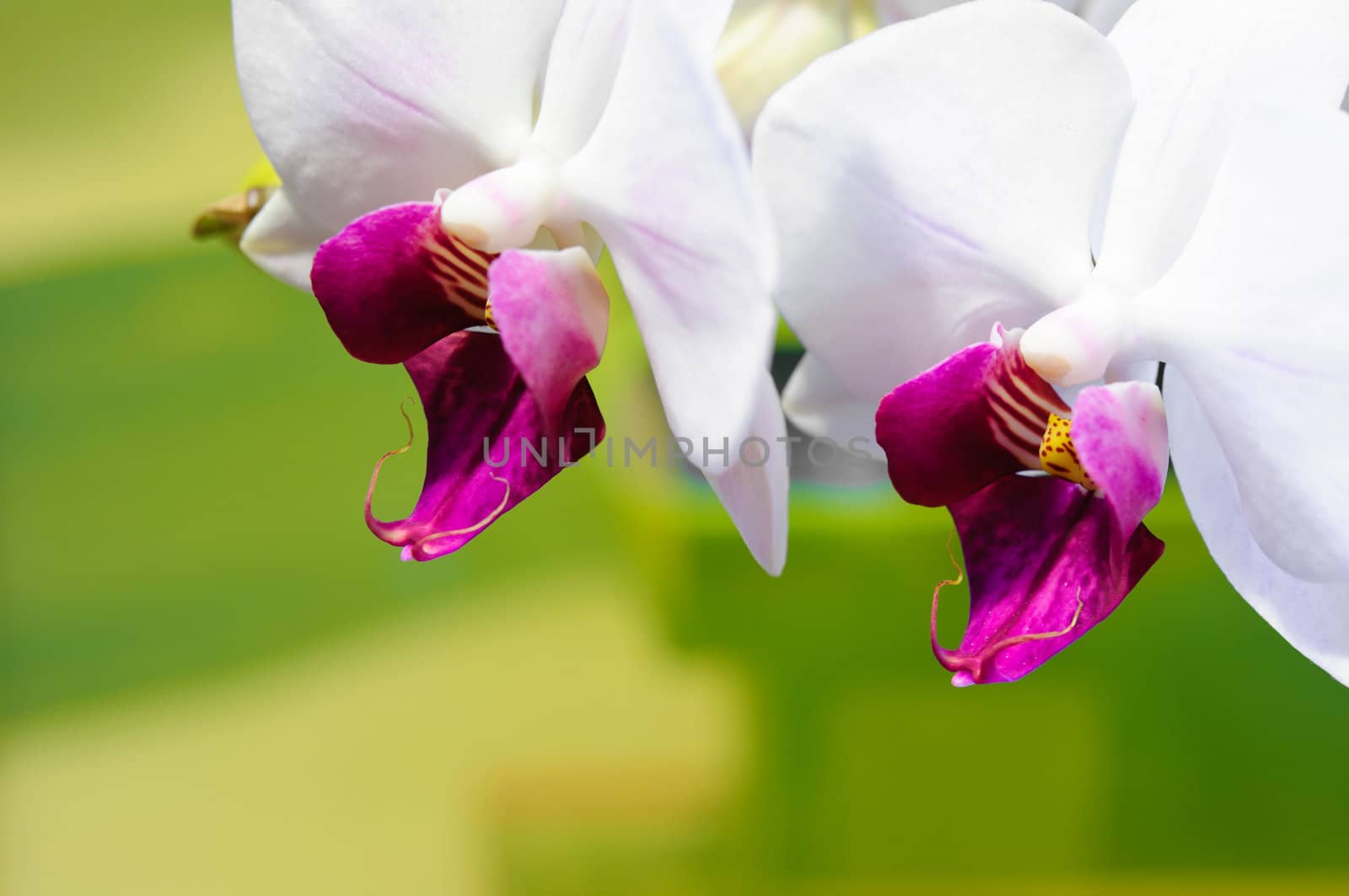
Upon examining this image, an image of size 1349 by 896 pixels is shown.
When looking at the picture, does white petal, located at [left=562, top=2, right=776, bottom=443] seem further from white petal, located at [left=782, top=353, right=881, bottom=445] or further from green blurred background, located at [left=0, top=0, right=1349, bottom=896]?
green blurred background, located at [left=0, top=0, right=1349, bottom=896]

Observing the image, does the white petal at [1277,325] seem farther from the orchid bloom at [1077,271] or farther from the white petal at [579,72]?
the white petal at [579,72]

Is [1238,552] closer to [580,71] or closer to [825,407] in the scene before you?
[825,407]

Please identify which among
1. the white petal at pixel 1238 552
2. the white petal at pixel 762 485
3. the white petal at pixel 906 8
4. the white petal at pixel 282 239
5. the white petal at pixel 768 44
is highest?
the white petal at pixel 906 8

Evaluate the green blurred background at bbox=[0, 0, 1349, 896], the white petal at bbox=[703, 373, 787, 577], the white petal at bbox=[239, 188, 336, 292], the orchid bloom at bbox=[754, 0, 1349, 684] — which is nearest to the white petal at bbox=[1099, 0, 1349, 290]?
the orchid bloom at bbox=[754, 0, 1349, 684]

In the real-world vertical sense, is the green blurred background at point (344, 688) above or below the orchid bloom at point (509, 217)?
below

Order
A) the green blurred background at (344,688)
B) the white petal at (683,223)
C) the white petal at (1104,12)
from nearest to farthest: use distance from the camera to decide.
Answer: the white petal at (683,223)
the white petal at (1104,12)
the green blurred background at (344,688)

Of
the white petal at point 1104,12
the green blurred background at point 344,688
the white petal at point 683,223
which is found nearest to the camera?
the white petal at point 683,223

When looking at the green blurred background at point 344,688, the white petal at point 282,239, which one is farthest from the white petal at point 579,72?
the green blurred background at point 344,688

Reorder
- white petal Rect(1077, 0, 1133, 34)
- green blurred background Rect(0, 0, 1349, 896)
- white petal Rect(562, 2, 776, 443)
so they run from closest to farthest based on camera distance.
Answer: white petal Rect(562, 2, 776, 443), white petal Rect(1077, 0, 1133, 34), green blurred background Rect(0, 0, 1349, 896)
